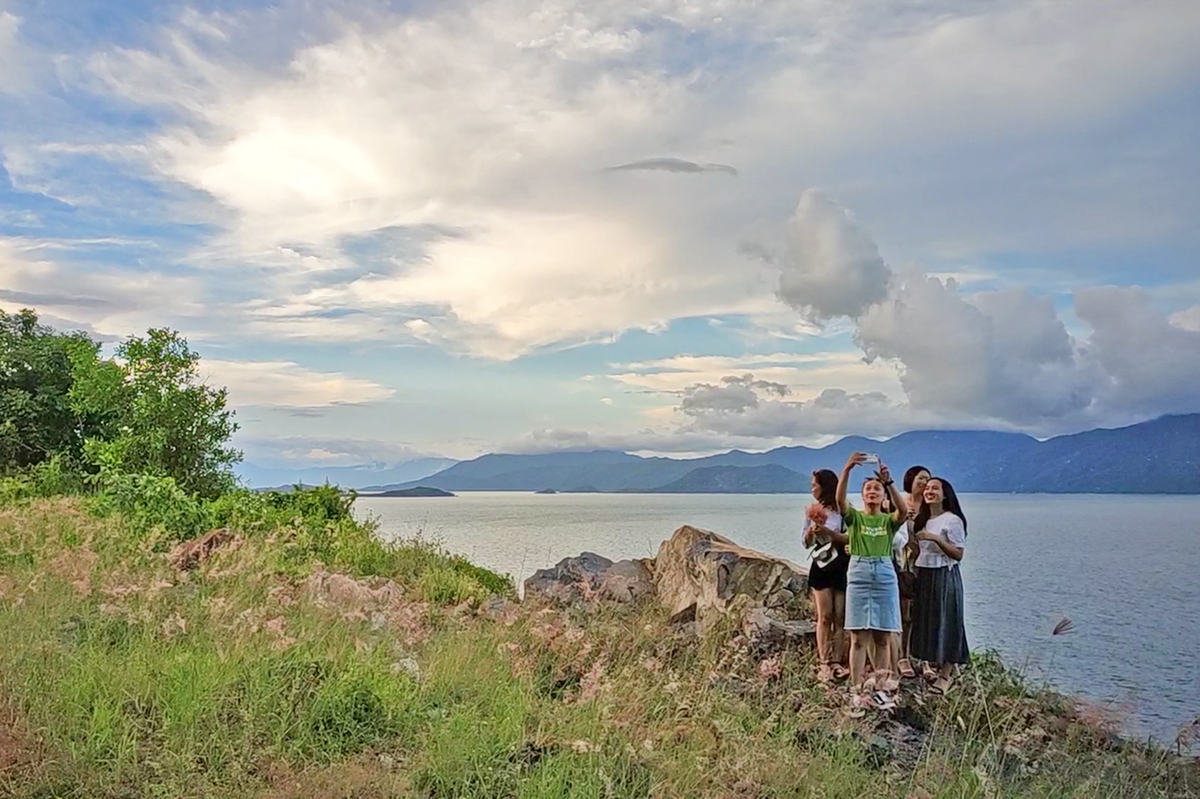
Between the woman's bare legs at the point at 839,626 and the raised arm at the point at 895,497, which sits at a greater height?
the raised arm at the point at 895,497

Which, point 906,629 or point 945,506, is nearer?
point 945,506

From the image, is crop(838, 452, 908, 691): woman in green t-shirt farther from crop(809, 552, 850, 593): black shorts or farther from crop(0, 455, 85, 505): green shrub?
crop(0, 455, 85, 505): green shrub

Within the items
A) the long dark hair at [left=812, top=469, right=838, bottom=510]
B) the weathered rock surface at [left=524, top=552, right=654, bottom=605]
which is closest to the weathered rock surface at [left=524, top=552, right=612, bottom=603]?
the weathered rock surface at [left=524, top=552, right=654, bottom=605]

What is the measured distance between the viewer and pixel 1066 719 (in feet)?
28.9

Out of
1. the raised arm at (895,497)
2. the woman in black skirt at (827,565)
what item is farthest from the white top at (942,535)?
the woman in black skirt at (827,565)

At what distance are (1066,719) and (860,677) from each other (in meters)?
2.13

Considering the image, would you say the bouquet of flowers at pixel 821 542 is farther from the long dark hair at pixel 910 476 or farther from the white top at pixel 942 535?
the long dark hair at pixel 910 476

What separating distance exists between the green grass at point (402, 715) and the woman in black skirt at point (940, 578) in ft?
2.53

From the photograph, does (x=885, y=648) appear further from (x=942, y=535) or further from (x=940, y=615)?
(x=942, y=535)

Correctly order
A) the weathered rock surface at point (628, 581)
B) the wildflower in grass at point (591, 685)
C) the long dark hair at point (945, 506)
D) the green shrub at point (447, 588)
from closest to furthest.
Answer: the wildflower in grass at point (591, 685) < the long dark hair at point (945, 506) < the green shrub at point (447, 588) < the weathered rock surface at point (628, 581)

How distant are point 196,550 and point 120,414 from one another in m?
10.00

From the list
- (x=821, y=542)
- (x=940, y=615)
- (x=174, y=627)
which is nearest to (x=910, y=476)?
(x=821, y=542)

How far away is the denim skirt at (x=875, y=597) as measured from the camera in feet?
28.2

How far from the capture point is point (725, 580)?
37.1ft
